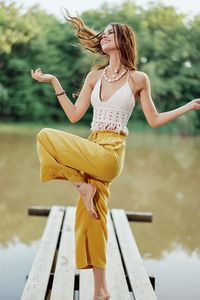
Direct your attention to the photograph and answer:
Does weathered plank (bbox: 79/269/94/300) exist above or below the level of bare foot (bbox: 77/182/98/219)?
below

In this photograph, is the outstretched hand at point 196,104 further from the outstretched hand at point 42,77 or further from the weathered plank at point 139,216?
the weathered plank at point 139,216

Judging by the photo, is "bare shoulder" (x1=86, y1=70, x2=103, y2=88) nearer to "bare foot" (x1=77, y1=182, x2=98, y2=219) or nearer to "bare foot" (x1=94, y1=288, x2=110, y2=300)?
"bare foot" (x1=77, y1=182, x2=98, y2=219)

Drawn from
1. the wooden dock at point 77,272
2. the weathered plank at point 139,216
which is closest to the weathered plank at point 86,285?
the wooden dock at point 77,272

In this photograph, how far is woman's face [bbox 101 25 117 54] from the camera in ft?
5.89

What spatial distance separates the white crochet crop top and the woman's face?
122 mm

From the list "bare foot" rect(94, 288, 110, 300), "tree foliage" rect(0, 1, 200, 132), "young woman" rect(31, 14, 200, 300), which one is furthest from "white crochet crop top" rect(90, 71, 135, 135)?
"tree foliage" rect(0, 1, 200, 132)

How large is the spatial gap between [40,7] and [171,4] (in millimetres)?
2835

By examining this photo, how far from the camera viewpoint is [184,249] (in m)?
3.17

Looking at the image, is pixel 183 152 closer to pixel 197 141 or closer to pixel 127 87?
pixel 197 141

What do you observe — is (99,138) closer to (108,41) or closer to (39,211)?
(108,41)

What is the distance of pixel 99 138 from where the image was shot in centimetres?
177

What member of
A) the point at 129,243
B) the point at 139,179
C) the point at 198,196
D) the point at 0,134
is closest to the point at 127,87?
the point at 129,243

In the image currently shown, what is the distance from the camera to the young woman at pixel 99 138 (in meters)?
1.69

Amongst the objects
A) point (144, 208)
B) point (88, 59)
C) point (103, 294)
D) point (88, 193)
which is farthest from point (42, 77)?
point (88, 59)
